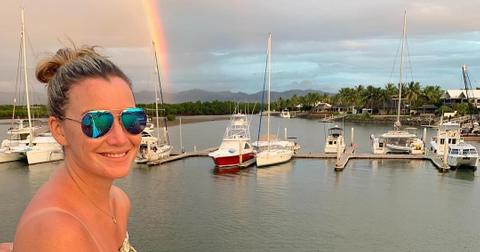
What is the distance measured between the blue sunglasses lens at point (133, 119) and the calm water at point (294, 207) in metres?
16.7

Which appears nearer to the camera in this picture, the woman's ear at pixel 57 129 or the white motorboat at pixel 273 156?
the woman's ear at pixel 57 129

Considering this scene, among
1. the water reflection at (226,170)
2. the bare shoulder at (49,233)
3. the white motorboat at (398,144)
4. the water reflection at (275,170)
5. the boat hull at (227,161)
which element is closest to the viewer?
the bare shoulder at (49,233)

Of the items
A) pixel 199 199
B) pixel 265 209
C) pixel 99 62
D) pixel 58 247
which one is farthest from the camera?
pixel 199 199

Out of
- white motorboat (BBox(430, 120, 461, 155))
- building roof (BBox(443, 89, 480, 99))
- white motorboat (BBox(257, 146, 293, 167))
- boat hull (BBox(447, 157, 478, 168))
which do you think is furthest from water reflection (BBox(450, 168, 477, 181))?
building roof (BBox(443, 89, 480, 99))

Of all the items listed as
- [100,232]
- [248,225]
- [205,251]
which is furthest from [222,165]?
[100,232]

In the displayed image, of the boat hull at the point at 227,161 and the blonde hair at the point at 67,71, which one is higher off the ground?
the blonde hair at the point at 67,71

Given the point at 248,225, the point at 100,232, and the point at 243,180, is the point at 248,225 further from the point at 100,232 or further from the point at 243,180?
the point at 100,232

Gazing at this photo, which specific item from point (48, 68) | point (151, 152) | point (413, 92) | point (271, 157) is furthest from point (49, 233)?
point (413, 92)

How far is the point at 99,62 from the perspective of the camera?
65.9 inches

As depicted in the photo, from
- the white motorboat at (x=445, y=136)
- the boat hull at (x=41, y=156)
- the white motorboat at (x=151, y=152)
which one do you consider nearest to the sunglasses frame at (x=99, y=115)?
the white motorboat at (x=151, y=152)

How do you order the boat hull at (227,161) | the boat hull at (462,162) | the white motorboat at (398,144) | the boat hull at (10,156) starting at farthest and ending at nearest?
the white motorboat at (398,144), the boat hull at (10,156), the boat hull at (227,161), the boat hull at (462,162)

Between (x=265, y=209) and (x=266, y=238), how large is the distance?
4.69 m

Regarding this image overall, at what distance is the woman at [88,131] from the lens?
158 cm

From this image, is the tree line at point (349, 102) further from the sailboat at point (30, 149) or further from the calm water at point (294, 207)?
the calm water at point (294, 207)
